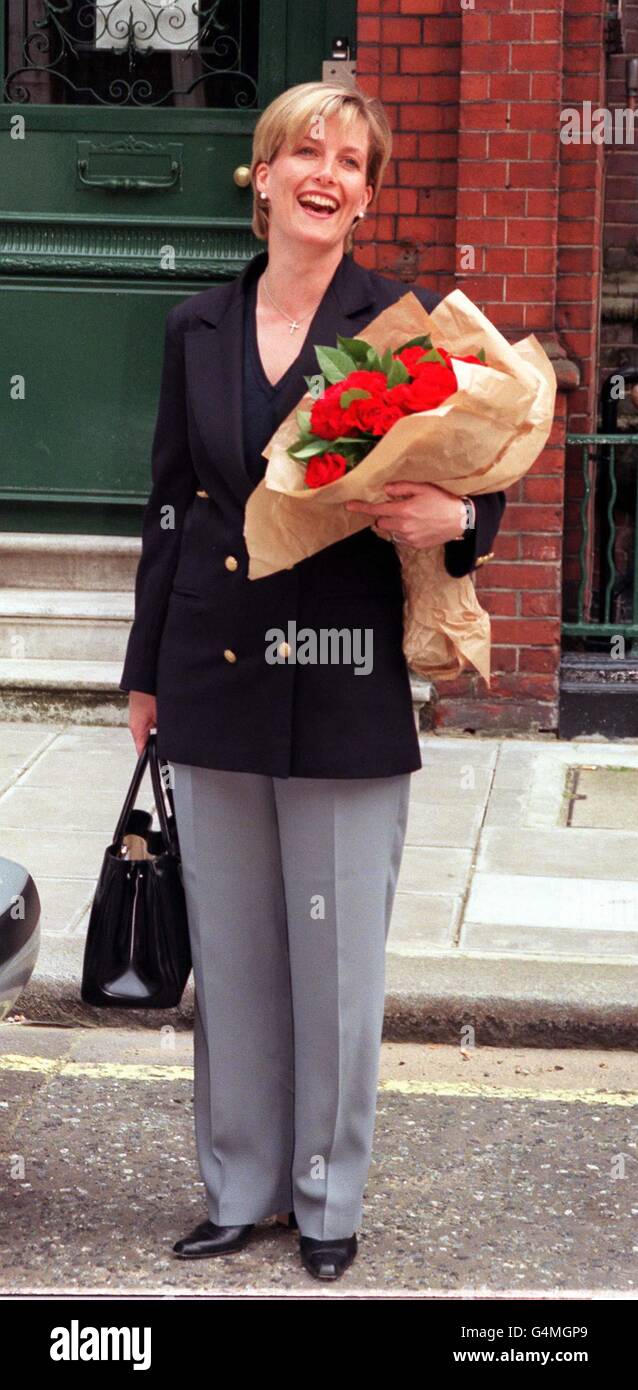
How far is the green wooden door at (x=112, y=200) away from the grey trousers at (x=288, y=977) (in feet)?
14.7

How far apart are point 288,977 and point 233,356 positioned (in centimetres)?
114

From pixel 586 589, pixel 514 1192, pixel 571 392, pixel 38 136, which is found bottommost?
pixel 514 1192

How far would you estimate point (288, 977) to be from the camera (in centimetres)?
357

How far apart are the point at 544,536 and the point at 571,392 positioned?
1.85 ft

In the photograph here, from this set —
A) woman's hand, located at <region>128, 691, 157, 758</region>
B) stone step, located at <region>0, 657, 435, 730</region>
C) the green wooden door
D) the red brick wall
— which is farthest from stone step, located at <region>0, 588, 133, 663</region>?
woman's hand, located at <region>128, 691, 157, 758</region>

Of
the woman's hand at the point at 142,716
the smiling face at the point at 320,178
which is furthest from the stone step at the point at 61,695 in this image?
the smiling face at the point at 320,178

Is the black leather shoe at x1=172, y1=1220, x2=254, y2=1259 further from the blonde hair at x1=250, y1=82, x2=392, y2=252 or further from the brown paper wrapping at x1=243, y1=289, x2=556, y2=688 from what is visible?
the blonde hair at x1=250, y1=82, x2=392, y2=252

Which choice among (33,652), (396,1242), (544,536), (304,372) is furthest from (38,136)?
(396,1242)

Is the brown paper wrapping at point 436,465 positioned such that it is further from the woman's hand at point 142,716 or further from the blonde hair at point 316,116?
the woman's hand at point 142,716

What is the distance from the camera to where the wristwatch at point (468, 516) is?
10.5ft

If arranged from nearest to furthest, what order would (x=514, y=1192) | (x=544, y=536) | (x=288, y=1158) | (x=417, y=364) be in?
(x=417, y=364)
(x=288, y=1158)
(x=514, y=1192)
(x=544, y=536)

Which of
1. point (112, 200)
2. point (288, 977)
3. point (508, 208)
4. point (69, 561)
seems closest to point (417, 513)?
point (288, 977)

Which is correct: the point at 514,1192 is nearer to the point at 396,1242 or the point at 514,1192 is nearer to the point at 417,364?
the point at 396,1242

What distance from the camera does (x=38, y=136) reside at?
7707 millimetres
